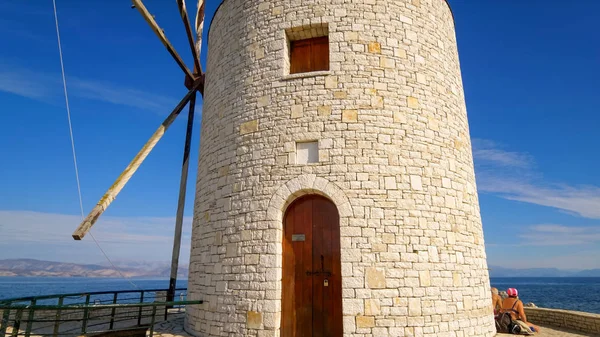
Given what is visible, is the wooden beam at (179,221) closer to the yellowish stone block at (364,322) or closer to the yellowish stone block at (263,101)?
the yellowish stone block at (263,101)

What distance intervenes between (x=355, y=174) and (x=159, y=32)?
6.65m

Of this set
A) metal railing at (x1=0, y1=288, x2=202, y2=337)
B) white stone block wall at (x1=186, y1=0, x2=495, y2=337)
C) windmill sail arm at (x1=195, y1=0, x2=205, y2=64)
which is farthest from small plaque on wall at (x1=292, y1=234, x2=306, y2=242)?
windmill sail arm at (x1=195, y1=0, x2=205, y2=64)

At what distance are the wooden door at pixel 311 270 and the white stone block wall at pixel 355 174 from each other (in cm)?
22

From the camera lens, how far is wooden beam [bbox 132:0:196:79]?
28.8 ft

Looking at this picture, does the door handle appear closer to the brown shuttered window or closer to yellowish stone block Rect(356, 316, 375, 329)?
yellowish stone block Rect(356, 316, 375, 329)

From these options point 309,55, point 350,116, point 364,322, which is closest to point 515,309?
point 364,322

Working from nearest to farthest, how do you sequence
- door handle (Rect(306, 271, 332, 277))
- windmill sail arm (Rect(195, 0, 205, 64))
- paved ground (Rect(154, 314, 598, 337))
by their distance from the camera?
door handle (Rect(306, 271, 332, 277)), paved ground (Rect(154, 314, 598, 337)), windmill sail arm (Rect(195, 0, 205, 64))

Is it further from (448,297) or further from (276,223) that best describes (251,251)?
(448,297)

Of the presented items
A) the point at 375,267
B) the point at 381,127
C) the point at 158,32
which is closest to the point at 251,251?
the point at 375,267

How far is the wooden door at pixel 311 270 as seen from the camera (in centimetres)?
579

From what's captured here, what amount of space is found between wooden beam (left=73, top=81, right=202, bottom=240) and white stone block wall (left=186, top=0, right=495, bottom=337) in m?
1.85

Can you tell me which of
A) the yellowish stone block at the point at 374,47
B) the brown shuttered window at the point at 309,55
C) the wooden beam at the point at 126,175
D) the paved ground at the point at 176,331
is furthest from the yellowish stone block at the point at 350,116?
the wooden beam at the point at 126,175

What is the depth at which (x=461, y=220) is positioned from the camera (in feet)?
21.6

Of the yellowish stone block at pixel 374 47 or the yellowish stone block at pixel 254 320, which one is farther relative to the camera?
the yellowish stone block at pixel 374 47
